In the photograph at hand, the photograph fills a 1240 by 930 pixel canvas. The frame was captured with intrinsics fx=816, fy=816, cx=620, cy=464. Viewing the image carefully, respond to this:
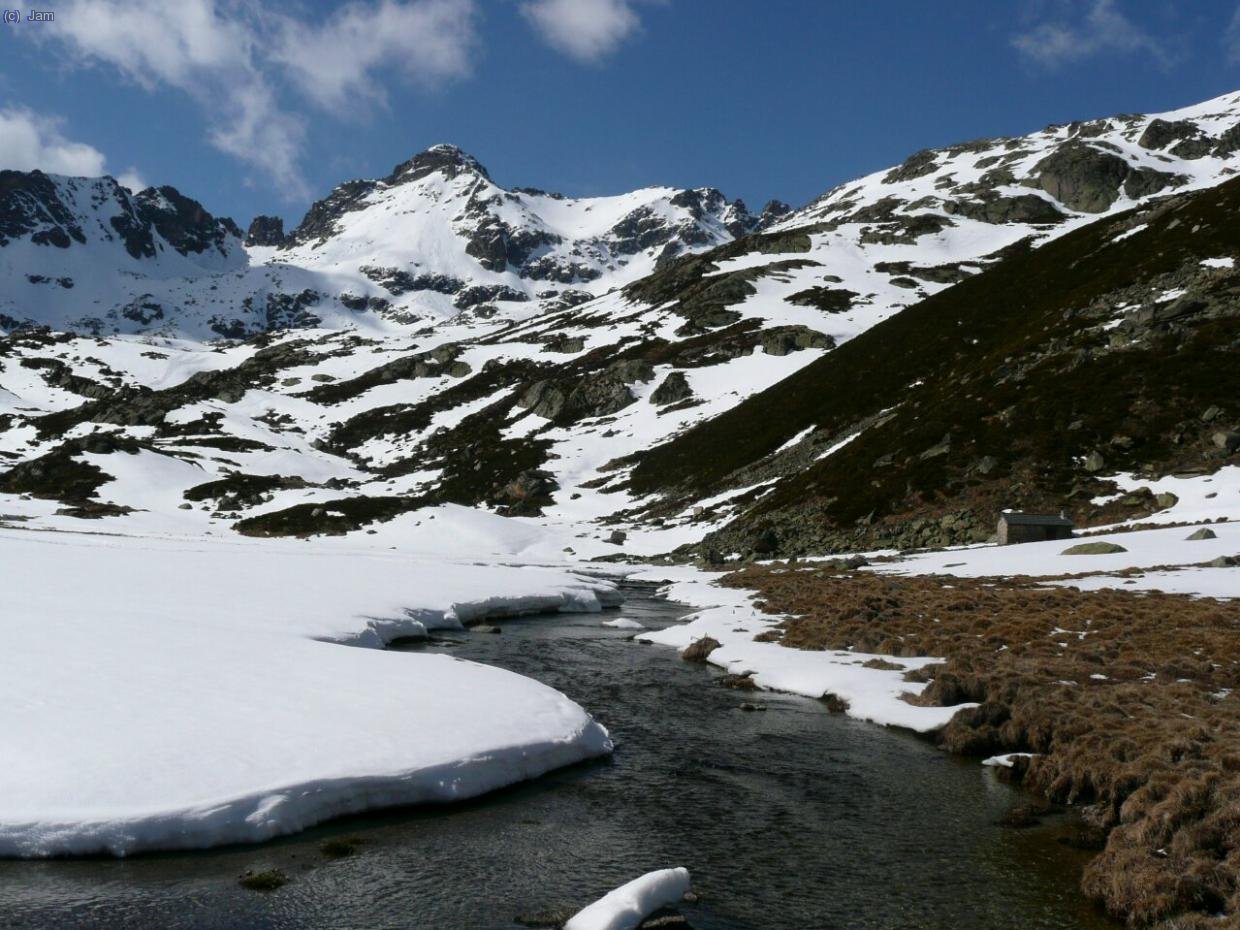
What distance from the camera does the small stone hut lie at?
47562 millimetres

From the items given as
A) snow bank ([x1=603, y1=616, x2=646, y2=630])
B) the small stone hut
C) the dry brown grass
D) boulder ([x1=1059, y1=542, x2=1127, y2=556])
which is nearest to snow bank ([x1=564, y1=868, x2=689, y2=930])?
the dry brown grass

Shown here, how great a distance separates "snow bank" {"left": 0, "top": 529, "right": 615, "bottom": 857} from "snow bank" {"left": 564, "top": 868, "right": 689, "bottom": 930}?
199 inches

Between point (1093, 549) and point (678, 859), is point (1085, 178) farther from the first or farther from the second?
point (678, 859)

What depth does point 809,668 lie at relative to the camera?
2603 cm

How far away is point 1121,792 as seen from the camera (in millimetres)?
15125

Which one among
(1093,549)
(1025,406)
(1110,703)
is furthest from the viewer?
(1025,406)

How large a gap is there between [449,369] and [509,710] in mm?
169427

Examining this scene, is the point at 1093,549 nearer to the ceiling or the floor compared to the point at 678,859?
nearer to the ceiling

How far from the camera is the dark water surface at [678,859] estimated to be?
11234 mm

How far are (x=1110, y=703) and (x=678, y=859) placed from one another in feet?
39.0

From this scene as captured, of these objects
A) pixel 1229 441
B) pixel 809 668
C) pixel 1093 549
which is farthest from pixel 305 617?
pixel 1229 441

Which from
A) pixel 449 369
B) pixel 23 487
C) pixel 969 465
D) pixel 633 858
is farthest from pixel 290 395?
pixel 633 858

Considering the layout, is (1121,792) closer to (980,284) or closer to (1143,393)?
(1143,393)

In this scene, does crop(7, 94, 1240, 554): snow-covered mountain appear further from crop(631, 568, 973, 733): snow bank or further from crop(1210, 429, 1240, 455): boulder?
crop(631, 568, 973, 733): snow bank
